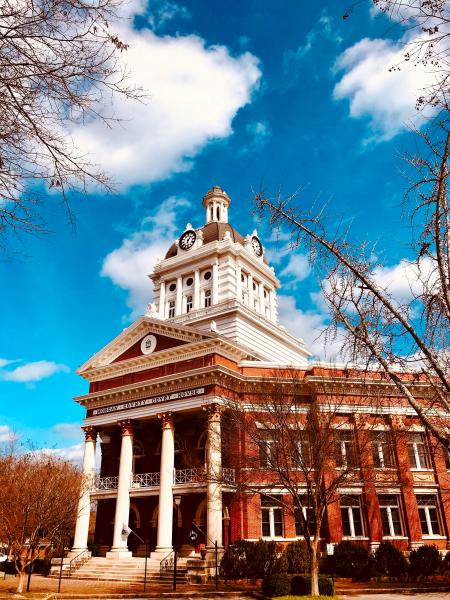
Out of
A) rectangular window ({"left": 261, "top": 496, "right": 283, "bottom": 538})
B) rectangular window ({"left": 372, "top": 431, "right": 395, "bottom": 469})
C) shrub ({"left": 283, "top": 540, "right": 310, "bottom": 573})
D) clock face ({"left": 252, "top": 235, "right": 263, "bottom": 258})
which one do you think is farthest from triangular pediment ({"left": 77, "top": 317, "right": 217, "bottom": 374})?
clock face ({"left": 252, "top": 235, "right": 263, "bottom": 258})

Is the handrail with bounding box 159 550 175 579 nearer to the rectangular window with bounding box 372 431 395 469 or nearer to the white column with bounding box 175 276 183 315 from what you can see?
the rectangular window with bounding box 372 431 395 469

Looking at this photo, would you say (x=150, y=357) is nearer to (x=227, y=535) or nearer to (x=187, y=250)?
→ (x=227, y=535)

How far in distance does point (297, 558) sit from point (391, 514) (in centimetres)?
809

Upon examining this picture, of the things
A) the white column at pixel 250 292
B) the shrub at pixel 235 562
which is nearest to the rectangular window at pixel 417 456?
the shrub at pixel 235 562

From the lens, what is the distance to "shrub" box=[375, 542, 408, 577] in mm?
25297

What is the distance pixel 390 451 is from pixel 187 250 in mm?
30921

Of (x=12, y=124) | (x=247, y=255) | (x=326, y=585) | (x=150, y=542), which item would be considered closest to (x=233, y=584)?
(x=326, y=585)

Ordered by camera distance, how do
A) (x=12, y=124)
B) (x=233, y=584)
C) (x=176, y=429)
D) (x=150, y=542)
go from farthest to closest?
(x=176, y=429) < (x=150, y=542) < (x=233, y=584) < (x=12, y=124)

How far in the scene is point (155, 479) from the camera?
3366cm

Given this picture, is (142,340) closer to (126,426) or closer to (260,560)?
(126,426)

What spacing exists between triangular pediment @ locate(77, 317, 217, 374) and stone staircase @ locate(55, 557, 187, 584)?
12305mm

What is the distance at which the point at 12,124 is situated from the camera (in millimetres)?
7293

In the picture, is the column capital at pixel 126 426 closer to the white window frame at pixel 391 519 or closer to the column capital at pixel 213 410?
the column capital at pixel 213 410

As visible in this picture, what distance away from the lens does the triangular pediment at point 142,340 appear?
33469mm
